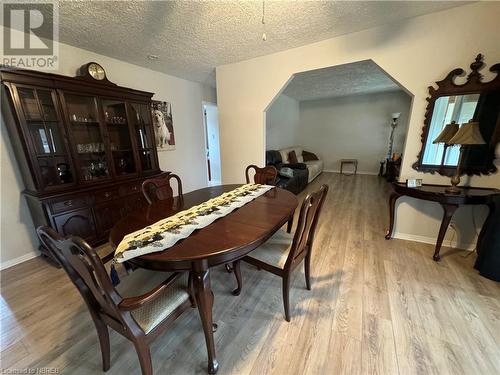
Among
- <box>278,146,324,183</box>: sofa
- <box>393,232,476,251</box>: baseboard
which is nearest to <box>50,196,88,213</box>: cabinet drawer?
<box>393,232,476,251</box>: baseboard

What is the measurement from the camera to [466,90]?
1.97 m

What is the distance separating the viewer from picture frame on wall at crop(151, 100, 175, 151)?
133 inches

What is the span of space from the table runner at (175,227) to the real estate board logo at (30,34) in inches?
81.6

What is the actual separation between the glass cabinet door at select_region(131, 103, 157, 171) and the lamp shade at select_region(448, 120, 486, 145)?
3628mm

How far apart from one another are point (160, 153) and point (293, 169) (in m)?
2.90

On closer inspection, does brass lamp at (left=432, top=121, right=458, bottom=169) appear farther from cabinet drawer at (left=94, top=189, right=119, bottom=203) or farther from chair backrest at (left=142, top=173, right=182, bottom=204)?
cabinet drawer at (left=94, top=189, right=119, bottom=203)

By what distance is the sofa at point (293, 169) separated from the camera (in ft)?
13.5

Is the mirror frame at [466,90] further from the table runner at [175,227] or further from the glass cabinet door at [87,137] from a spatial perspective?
the glass cabinet door at [87,137]

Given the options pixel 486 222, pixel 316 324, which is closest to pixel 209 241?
pixel 316 324

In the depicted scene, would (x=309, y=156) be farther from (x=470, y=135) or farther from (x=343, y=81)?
(x=470, y=135)

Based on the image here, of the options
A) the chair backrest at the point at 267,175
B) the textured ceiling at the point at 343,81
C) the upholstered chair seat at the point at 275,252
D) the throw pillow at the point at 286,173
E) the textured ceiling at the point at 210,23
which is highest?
the textured ceiling at the point at 343,81

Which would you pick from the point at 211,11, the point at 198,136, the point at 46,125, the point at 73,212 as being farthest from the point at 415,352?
the point at 198,136

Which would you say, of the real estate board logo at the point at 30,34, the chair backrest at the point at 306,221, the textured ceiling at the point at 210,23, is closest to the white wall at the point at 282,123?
the textured ceiling at the point at 210,23

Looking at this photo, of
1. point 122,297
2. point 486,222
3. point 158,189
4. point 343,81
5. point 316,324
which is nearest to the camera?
point 122,297
